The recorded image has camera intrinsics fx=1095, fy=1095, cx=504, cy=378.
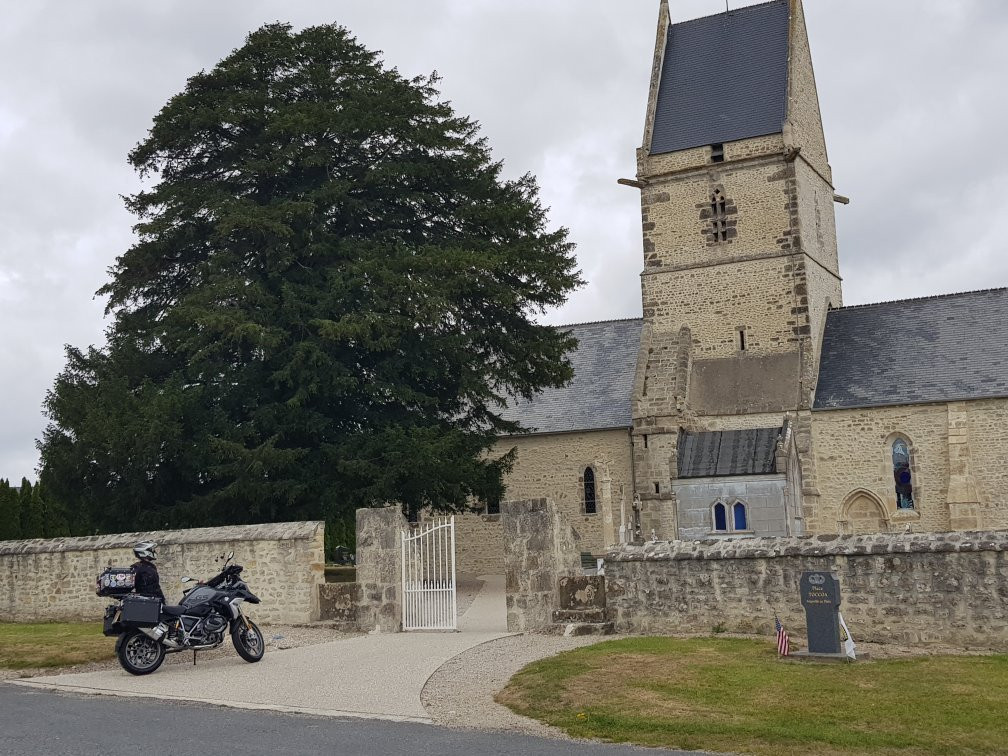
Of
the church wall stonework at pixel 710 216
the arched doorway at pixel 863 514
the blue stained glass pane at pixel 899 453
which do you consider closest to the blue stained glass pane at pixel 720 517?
the arched doorway at pixel 863 514

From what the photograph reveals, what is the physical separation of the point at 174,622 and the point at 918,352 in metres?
23.6

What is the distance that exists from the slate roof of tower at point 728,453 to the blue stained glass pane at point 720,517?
0.83 metres

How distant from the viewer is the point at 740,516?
2795cm

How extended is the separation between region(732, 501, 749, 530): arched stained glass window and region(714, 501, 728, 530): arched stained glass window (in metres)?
0.35

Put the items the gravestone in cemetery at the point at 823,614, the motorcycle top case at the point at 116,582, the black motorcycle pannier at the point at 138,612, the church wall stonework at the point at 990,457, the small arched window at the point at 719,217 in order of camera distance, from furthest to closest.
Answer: the small arched window at the point at 719,217, the church wall stonework at the point at 990,457, the motorcycle top case at the point at 116,582, the black motorcycle pannier at the point at 138,612, the gravestone in cemetery at the point at 823,614

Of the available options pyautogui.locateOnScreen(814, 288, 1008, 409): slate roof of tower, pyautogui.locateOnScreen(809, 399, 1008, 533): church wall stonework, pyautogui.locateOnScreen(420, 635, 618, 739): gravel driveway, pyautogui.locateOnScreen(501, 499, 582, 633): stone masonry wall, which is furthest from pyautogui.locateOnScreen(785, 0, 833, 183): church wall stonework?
pyautogui.locateOnScreen(420, 635, 618, 739): gravel driveway

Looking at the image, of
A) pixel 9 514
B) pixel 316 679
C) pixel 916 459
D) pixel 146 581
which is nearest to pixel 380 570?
pixel 146 581

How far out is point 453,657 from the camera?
13914 mm

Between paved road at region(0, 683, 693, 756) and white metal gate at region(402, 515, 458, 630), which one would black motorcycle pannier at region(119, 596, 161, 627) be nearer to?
paved road at region(0, 683, 693, 756)

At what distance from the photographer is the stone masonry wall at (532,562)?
16.0 m

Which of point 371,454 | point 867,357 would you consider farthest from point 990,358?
point 371,454

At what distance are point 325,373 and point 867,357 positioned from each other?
1678cm

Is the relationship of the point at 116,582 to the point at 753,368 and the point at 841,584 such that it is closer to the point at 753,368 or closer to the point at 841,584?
→ the point at 841,584

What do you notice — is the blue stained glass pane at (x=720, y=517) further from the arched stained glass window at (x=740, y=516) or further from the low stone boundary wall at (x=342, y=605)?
the low stone boundary wall at (x=342, y=605)
